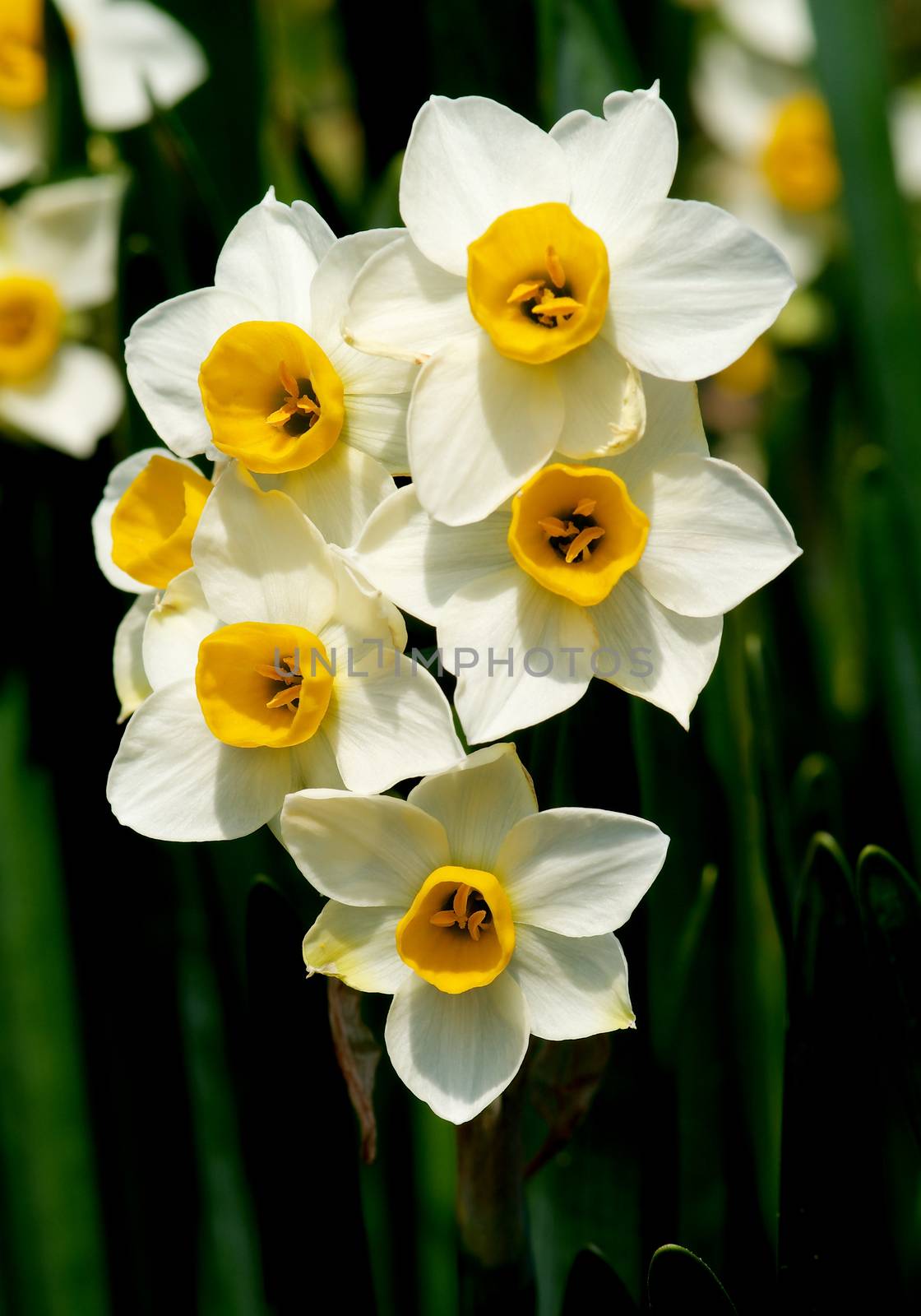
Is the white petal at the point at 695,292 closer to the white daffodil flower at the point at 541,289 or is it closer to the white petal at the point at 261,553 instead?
the white daffodil flower at the point at 541,289

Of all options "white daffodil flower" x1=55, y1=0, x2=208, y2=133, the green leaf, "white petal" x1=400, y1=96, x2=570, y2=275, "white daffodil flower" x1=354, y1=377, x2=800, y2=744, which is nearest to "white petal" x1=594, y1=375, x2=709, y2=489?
"white daffodil flower" x1=354, y1=377, x2=800, y2=744

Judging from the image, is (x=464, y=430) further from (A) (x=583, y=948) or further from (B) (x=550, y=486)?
(A) (x=583, y=948)

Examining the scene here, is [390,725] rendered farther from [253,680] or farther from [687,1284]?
[687,1284]

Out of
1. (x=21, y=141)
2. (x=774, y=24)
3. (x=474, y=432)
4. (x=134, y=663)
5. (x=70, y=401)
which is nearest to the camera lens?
(x=474, y=432)

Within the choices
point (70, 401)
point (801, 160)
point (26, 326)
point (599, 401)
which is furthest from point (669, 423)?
point (801, 160)

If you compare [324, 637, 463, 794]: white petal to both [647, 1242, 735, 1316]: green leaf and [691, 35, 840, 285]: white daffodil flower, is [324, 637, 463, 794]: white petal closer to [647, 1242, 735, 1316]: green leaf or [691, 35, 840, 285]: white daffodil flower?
[647, 1242, 735, 1316]: green leaf

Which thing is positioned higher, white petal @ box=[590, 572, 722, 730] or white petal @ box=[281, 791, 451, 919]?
white petal @ box=[590, 572, 722, 730]

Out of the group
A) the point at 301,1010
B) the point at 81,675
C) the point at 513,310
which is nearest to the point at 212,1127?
the point at 301,1010
